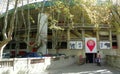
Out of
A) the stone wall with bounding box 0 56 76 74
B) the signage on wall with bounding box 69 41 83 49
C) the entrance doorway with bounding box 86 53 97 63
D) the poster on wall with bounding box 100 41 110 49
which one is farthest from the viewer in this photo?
the poster on wall with bounding box 100 41 110 49

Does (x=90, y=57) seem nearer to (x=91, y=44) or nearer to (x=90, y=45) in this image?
(x=90, y=45)

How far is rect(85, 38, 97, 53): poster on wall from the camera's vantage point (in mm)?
34812

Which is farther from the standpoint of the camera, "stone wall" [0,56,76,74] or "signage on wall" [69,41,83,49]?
"signage on wall" [69,41,83,49]

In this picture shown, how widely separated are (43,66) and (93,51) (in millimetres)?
17961

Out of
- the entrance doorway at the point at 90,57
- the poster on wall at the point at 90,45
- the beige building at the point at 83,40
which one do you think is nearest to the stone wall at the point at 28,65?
the entrance doorway at the point at 90,57

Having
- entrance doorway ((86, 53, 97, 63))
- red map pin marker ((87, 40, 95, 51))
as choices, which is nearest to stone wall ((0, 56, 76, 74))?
entrance doorway ((86, 53, 97, 63))

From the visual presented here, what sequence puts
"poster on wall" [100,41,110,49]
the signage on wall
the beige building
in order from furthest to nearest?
"poster on wall" [100,41,110,49] < the signage on wall < the beige building

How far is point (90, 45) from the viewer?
35.3 metres

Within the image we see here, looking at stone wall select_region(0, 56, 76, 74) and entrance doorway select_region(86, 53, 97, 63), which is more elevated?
stone wall select_region(0, 56, 76, 74)

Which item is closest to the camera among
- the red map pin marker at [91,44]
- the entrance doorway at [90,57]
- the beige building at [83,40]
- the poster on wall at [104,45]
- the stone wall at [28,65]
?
the stone wall at [28,65]

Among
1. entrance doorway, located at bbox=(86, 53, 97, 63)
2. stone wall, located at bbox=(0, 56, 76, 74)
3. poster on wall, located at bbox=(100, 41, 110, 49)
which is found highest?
poster on wall, located at bbox=(100, 41, 110, 49)

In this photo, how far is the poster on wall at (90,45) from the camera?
3481cm

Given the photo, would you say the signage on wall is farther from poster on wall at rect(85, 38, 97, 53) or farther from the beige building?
poster on wall at rect(85, 38, 97, 53)

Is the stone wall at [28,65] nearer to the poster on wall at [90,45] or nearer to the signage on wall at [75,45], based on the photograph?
the signage on wall at [75,45]
